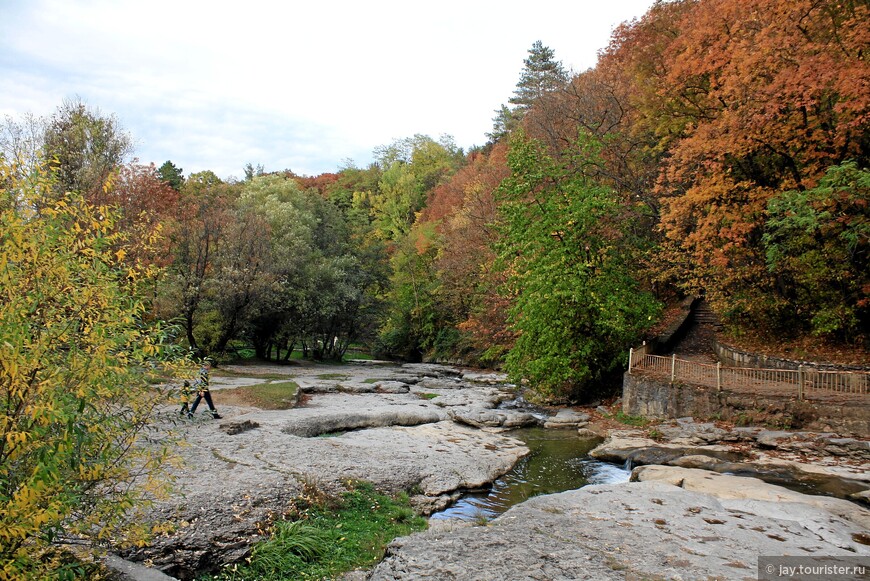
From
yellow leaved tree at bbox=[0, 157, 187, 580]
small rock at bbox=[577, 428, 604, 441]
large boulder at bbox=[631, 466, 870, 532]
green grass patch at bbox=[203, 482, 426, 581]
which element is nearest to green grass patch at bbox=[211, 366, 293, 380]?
small rock at bbox=[577, 428, 604, 441]

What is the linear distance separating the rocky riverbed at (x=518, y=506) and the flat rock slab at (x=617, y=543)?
28 millimetres

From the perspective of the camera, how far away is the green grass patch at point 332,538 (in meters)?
6.92

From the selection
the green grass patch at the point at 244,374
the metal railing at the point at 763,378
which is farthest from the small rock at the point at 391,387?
the metal railing at the point at 763,378

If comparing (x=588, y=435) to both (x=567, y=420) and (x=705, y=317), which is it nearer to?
(x=567, y=420)

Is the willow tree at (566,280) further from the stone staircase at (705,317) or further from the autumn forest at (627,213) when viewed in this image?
the stone staircase at (705,317)

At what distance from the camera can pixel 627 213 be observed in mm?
25047

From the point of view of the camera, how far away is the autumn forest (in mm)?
17172

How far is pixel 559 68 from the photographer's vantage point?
57.3 m

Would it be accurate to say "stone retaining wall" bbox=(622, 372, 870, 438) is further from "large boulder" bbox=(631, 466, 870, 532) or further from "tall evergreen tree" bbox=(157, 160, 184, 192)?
"tall evergreen tree" bbox=(157, 160, 184, 192)

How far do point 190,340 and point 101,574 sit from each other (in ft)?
85.1

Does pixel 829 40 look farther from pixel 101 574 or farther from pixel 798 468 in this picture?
pixel 101 574

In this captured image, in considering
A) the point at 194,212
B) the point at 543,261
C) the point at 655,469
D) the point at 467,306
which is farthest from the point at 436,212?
the point at 655,469

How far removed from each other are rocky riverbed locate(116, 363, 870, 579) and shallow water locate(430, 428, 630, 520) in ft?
1.14

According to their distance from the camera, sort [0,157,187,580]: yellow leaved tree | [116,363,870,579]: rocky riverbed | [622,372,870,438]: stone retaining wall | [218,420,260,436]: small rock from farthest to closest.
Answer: [622,372,870,438]: stone retaining wall, [218,420,260,436]: small rock, [116,363,870,579]: rocky riverbed, [0,157,187,580]: yellow leaved tree
